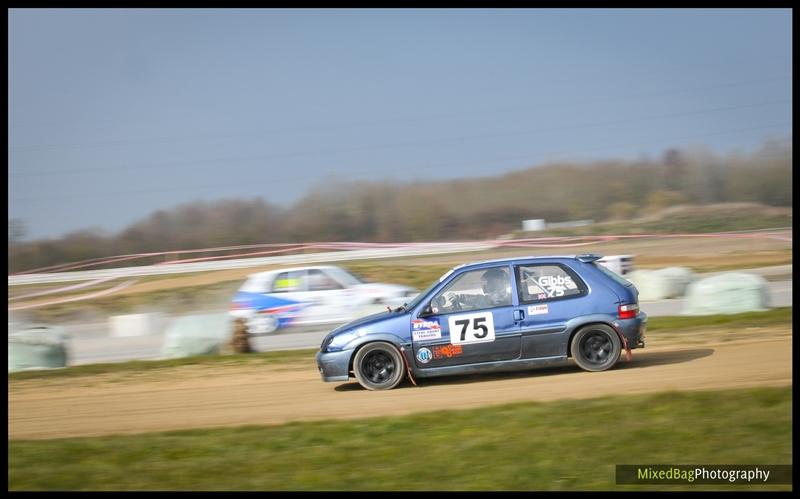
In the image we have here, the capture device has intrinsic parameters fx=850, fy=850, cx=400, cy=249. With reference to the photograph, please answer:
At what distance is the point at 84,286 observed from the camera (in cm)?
2808

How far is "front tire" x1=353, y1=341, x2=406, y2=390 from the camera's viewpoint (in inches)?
370

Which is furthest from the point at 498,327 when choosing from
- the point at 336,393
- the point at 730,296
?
the point at 730,296

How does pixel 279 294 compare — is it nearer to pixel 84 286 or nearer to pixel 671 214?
pixel 84 286

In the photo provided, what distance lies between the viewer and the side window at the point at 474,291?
941cm

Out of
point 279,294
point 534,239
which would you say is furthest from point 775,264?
point 279,294

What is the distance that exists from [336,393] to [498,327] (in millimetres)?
1980

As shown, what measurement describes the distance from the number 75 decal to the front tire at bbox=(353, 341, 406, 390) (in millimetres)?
663

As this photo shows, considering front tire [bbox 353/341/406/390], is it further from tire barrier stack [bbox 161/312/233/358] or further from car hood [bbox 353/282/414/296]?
car hood [bbox 353/282/414/296]

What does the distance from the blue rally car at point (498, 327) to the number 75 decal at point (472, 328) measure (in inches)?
0.4

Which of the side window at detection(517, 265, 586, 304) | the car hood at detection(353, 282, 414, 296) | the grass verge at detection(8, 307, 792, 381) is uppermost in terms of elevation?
the side window at detection(517, 265, 586, 304)

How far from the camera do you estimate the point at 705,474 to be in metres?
5.66

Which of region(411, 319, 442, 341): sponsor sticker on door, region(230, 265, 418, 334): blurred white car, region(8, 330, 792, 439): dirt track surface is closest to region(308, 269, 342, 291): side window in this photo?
region(230, 265, 418, 334): blurred white car

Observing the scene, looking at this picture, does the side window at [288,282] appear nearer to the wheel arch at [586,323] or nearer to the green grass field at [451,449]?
the wheel arch at [586,323]

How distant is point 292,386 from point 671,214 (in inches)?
1031
